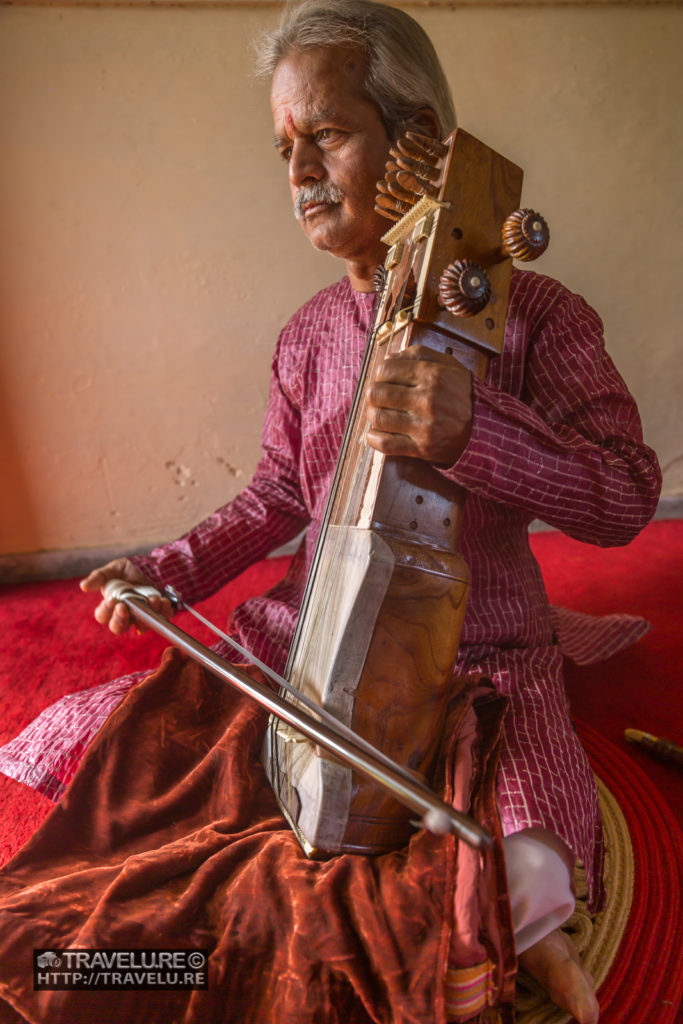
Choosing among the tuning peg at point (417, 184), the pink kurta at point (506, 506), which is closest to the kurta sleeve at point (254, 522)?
the pink kurta at point (506, 506)

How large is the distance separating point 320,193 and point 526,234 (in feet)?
1.54

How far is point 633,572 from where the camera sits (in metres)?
1.99

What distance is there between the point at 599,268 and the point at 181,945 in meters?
2.36

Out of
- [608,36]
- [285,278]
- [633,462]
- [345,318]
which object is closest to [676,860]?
[633,462]

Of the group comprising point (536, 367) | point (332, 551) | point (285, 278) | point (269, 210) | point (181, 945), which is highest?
point (269, 210)

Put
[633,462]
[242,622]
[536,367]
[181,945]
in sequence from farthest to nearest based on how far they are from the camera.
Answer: [242,622]
[536,367]
[633,462]
[181,945]

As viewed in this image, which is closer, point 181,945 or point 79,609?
point 181,945

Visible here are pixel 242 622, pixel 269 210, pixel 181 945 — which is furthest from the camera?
pixel 269 210

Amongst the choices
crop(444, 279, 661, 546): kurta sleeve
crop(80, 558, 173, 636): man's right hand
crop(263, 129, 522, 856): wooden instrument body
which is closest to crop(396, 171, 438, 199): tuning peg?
crop(263, 129, 522, 856): wooden instrument body

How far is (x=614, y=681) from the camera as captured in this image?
146 centimetres

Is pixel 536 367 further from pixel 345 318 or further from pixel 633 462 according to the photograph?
pixel 345 318

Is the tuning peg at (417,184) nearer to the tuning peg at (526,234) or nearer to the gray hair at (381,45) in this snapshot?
the tuning peg at (526,234)

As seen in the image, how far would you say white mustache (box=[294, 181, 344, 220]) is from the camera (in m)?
0.97

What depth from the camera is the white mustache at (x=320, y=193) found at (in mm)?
972
